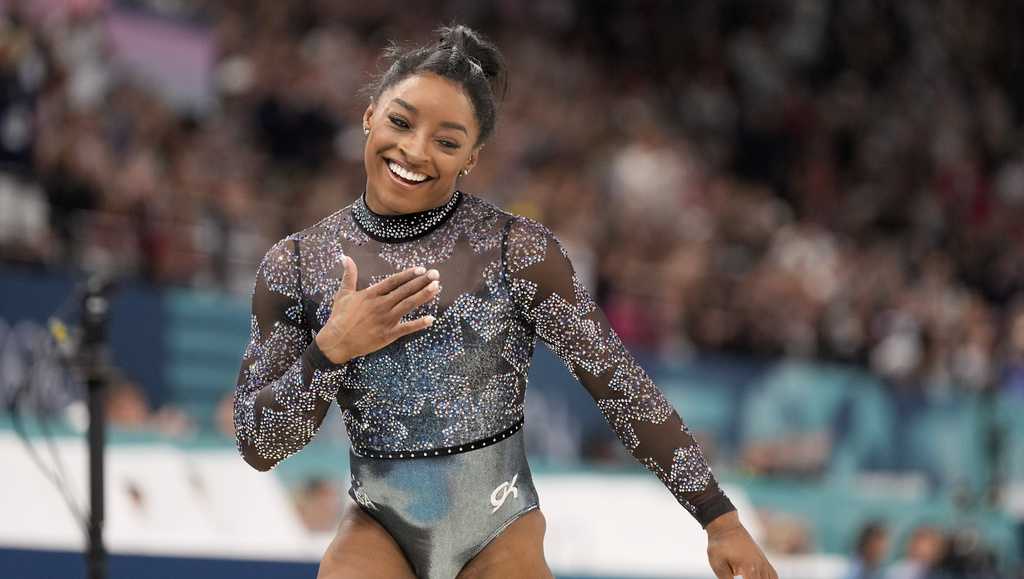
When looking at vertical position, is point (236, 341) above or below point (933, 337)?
below

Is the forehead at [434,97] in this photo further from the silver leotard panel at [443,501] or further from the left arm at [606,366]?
the silver leotard panel at [443,501]

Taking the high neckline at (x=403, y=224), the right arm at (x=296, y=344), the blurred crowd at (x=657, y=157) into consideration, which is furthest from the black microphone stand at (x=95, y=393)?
the blurred crowd at (x=657, y=157)

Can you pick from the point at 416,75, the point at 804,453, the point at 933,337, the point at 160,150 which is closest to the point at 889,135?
the point at 933,337

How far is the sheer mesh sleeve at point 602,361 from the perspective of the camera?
9.21 ft

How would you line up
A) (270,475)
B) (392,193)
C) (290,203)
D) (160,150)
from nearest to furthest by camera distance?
(392,193), (270,475), (160,150), (290,203)

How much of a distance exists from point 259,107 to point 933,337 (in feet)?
13.8

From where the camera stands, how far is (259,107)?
846cm

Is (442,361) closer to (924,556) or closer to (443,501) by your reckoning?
(443,501)

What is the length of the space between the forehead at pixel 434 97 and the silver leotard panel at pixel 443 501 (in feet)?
2.05

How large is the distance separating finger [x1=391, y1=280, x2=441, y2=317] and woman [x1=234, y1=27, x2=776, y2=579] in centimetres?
20

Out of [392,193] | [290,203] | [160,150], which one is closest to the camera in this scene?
[392,193]

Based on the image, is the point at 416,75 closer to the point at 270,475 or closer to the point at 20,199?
the point at 270,475

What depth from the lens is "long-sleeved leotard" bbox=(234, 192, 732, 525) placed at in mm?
2803

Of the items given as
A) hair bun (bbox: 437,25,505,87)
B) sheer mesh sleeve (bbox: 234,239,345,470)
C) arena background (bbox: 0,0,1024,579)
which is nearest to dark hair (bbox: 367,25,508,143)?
hair bun (bbox: 437,25,505,87)
